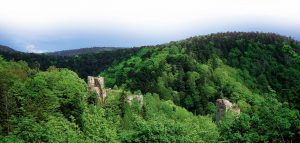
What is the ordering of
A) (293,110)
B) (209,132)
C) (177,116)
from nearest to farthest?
1. (293,110)
2. (209,132)
3. (177,116)

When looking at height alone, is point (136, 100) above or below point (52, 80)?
below

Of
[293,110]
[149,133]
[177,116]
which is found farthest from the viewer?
[177,116]

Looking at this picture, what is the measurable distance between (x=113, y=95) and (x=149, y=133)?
49.5m

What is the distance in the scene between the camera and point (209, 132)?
294 feet

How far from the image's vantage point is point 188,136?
2817 inches

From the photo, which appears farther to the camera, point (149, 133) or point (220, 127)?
point (149, 133)

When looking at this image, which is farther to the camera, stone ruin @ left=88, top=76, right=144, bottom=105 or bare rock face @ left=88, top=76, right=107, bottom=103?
stone ruin @ left=88, top=76, right=144, bottom=105

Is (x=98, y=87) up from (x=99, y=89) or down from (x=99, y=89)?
up

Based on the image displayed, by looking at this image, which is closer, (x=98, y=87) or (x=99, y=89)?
(x=99, y=89)

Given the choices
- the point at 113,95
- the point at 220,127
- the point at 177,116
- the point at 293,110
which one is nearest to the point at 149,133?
the point at 220,127

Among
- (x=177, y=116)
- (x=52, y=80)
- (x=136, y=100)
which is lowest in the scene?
(x=177, y=116)

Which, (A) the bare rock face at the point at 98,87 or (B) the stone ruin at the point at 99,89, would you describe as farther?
(B) the stone ruin at the point at 99,89

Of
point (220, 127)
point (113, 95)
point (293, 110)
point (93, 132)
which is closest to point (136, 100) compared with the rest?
point (113, 95)

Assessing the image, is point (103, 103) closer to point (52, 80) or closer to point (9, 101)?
point (52, 80)
